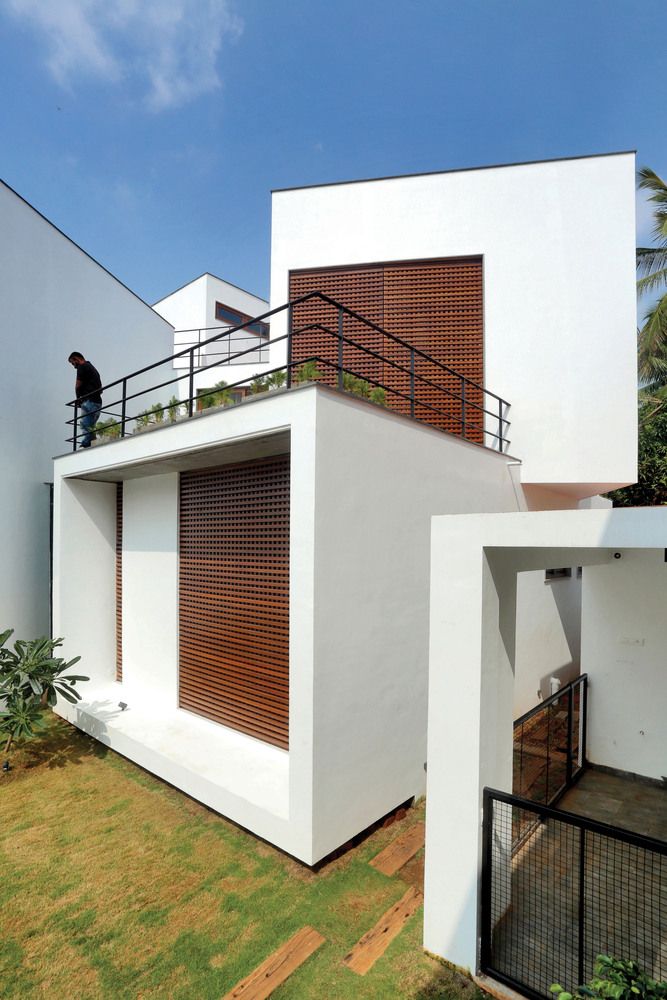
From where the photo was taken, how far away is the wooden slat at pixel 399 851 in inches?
171

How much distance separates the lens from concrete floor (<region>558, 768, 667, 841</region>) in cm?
503

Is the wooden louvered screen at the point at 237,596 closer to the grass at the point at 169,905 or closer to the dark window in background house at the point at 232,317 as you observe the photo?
the grass at the point at 169,905

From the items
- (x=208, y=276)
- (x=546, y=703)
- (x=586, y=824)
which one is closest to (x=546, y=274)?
(x=546, y=703)

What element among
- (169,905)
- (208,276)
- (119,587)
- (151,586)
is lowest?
(169,905)

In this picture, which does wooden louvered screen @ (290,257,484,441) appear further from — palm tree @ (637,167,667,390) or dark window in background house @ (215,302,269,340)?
palm tree @ (637,167,667,390)

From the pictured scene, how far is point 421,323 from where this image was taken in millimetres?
8742

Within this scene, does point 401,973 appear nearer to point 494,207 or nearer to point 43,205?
point 494,207

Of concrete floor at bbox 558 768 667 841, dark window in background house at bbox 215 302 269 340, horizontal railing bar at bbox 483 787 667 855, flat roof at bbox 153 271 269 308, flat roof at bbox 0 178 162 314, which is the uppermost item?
flat roof at bbox 153 271 269 308

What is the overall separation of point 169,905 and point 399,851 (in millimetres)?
2073

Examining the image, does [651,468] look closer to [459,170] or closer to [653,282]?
[653,282]

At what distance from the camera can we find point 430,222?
8.63 m

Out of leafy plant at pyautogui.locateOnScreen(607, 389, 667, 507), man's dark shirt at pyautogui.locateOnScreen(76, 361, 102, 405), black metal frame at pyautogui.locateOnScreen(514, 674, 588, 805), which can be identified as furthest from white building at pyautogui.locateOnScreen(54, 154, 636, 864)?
leafy plant at pyautogui.locateOnScreen(607, 389, 667, 507)

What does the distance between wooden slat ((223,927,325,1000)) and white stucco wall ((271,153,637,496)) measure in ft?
22.0

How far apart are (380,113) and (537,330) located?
6245 mm
